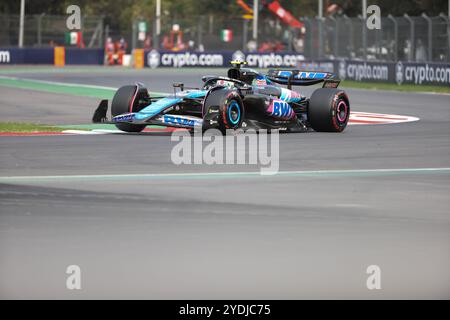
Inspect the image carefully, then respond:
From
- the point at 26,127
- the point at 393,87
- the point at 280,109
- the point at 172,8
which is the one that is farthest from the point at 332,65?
the point at 172,8

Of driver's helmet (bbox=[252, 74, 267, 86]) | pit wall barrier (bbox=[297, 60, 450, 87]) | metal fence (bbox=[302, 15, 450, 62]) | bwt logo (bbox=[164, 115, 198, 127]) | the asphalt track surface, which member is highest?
metal fence (bbox=[302, 15, 450, 62])

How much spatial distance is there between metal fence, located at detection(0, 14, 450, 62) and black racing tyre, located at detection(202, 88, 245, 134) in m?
20.4

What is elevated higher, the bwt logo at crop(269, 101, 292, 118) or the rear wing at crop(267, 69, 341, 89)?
the rear wing at crop(267, 69, 341, 89)

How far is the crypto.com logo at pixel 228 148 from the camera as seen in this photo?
15.0 meters

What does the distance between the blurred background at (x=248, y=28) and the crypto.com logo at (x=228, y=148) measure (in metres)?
20.0

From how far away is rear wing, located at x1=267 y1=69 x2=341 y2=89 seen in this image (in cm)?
1975

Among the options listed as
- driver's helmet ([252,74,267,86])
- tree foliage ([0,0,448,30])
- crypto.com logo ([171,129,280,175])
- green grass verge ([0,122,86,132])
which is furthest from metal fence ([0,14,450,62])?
crypto.com logo ([171,129,280,175])

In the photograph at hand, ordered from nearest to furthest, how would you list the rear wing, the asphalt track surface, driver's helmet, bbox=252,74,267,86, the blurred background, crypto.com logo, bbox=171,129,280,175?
the asphalt track surface
crypto.com logo, bbox=171,129,280,175
driver's helmet, bbox=252,74,267,86
the rear wing
the blurred background

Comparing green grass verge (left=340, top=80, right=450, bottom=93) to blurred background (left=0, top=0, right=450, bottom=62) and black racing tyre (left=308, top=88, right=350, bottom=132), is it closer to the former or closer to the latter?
blurred background (left=0, top=0, right=450, bottom=62)

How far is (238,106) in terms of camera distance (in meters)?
18.3

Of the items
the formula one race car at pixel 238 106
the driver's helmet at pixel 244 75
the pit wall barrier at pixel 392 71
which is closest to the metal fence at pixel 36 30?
the pit wall barrier at pixel 392 71
